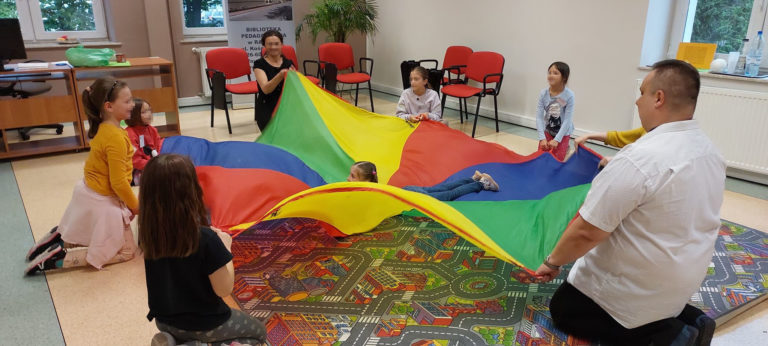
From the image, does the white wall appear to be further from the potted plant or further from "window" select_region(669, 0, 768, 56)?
the potted plant

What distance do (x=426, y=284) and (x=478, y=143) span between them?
1356 mm

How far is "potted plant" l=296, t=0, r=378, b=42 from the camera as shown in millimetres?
7039

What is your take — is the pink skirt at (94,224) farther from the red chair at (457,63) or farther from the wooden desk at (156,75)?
the red chair at (457,63)

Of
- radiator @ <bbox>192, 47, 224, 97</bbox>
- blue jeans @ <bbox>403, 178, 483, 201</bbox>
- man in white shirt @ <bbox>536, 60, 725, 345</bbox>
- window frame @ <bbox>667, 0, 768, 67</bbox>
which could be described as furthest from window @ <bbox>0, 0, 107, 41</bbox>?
man in white shirt @ <bbox>536, 60, 725, 345</bbox>

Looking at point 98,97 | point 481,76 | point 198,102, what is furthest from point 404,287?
point 198,102

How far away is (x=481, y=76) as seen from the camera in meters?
5.76

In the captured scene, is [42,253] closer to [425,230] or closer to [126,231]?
[126,231]

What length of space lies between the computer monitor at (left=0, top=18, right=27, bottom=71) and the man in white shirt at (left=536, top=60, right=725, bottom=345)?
4.86 meters

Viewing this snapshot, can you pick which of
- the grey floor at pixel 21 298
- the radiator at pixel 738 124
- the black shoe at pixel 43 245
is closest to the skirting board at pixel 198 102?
the grey floor at pixel 21 298

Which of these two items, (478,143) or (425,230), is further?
(478,143)

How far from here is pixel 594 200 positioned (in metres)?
1.80

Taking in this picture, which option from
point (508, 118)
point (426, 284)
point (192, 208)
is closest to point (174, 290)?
point (192, 208)

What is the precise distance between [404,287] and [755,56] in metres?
3.56

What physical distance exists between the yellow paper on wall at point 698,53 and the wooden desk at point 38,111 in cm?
542
